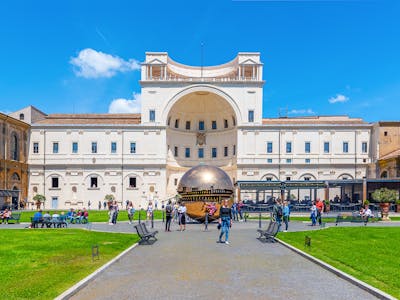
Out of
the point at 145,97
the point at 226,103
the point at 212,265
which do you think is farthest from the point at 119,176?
the point at 212,265

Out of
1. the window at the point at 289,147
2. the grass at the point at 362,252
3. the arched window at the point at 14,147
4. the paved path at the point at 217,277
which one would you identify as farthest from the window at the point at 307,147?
the paved path at the point at 217,277

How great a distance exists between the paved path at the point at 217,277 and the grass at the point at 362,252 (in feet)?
2.22

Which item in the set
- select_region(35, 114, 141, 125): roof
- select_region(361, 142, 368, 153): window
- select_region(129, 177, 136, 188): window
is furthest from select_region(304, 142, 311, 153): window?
select_region(129, 177, 136, 188): window

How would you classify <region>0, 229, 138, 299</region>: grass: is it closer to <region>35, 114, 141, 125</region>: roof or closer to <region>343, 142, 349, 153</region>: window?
<region>35, 114, 141, 125</region>: roof

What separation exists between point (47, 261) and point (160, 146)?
46.0 metres

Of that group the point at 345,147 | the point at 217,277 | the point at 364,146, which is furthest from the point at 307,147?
the point at 217,277

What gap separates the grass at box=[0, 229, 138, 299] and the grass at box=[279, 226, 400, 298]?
6806 millimetres

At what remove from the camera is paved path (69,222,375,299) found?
814cm

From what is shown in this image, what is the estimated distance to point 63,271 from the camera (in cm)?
1020

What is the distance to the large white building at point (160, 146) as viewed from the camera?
5678 centimetres

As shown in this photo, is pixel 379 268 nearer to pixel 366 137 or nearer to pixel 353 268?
pixel 353 268

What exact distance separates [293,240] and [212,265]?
6.78m

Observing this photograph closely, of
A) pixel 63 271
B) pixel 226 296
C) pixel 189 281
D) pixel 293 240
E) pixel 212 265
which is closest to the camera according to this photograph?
pixel 226 296

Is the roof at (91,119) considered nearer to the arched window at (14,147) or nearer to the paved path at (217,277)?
the arched window at (14,147)
